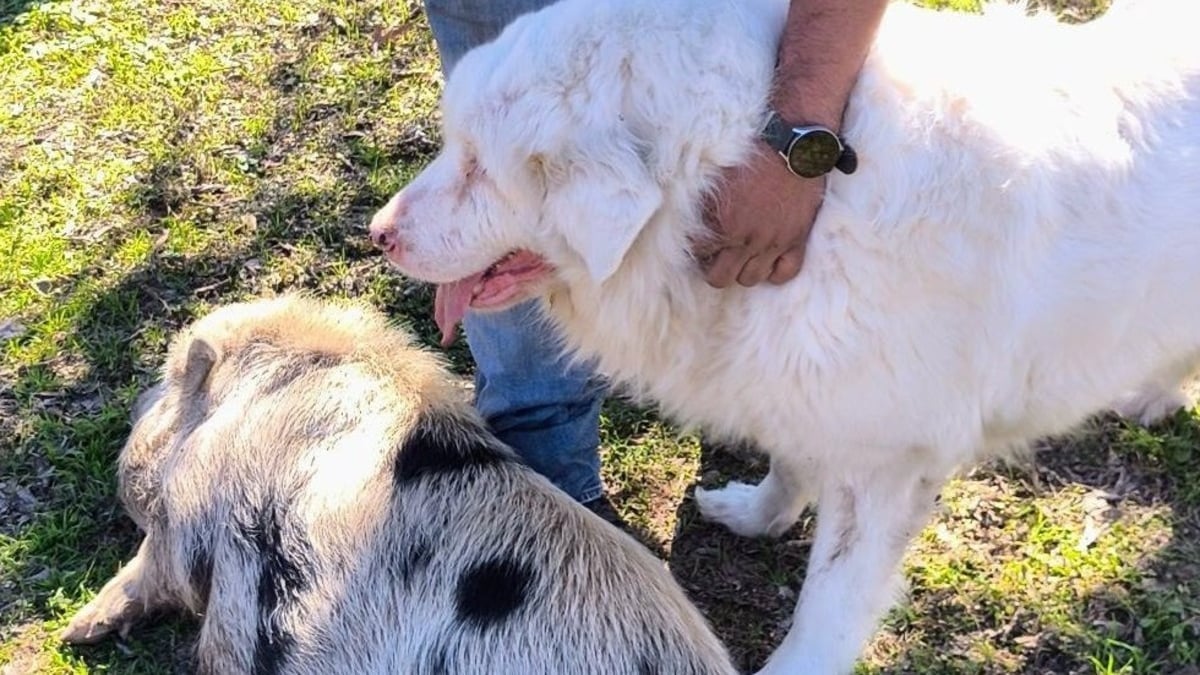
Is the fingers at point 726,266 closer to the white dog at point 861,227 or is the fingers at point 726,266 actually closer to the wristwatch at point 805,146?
the white dog at point 861,227

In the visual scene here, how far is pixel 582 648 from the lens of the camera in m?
2.58

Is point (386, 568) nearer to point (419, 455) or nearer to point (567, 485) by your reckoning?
point (419, 455)

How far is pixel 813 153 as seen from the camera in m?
2.44

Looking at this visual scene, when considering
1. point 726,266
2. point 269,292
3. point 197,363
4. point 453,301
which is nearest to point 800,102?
point 726,266

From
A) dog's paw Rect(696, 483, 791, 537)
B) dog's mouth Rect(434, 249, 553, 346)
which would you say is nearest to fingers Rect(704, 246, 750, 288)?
dog's mouth Rect(434, 249, 553, 346)

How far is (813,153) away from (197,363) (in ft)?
5.93

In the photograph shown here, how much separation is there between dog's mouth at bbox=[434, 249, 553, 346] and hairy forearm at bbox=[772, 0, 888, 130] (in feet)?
2.09

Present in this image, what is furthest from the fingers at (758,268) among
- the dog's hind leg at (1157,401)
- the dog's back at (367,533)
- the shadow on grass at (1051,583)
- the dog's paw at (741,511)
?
the dog's hind leg at (1157,401)

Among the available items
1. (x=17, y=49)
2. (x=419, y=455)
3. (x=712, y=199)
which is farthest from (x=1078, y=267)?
(x=17, y=49)

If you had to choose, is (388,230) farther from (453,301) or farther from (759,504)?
(759,504)

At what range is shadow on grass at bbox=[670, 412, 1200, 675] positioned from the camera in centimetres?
343

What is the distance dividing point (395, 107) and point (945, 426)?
132 inches

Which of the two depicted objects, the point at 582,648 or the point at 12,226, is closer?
the point at 582,648

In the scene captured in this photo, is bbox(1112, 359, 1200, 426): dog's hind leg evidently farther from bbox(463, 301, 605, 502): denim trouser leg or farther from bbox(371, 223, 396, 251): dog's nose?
bbox(371, 223, 396, 251): dog's nose
